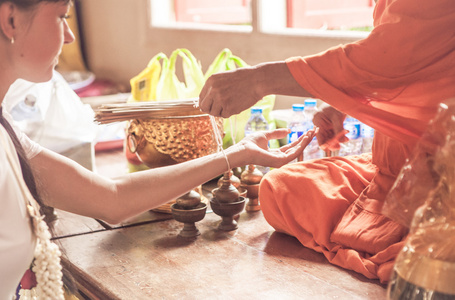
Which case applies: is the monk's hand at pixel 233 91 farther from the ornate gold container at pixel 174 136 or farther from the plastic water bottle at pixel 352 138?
the plastic water bottle at pixel 352 138

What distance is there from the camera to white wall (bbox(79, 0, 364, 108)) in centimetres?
278

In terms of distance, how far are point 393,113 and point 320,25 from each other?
1578 mm

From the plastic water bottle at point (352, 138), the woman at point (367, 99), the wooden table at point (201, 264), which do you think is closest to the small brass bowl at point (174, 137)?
the wooden table at point (201, 264)

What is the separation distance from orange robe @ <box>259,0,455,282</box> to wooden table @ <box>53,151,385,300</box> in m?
0.07

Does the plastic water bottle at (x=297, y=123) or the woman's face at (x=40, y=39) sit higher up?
the woman's face at (x=40, y=39)

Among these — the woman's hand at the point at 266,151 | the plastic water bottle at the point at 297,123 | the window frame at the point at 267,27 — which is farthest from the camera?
the window frame at the point at 267,27

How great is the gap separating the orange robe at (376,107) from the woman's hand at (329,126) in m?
0.13

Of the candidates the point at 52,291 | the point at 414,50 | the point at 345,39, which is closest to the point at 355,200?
the point at 414,50

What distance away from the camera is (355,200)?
60.6 inches

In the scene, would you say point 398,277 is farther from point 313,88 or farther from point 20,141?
point 20,141

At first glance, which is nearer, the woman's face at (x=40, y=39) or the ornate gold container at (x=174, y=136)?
the woman's face at (x=40, y=39)

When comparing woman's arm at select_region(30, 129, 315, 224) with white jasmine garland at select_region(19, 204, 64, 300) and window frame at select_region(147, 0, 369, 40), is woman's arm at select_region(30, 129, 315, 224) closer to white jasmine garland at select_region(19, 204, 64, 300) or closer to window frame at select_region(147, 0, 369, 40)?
white jasmine garland at select_region(19, 204, 64, 300)

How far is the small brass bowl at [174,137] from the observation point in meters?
1.83

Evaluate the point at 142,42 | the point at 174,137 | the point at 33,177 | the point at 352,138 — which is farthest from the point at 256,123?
the point at 142,42
